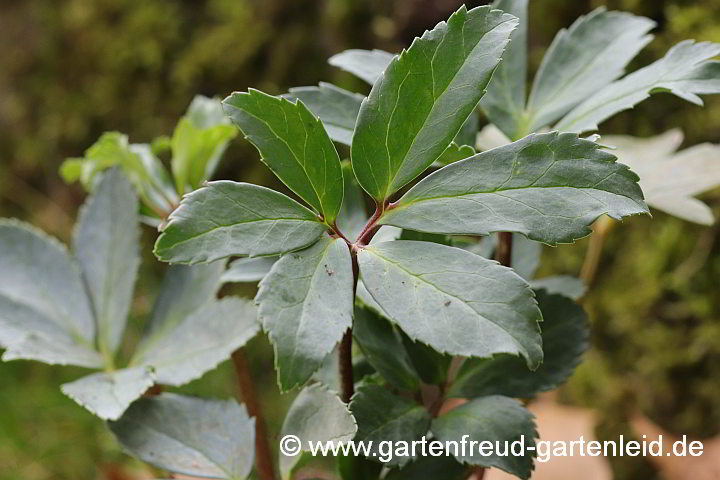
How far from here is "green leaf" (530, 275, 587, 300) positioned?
66cm

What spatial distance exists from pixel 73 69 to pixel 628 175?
5.16ft

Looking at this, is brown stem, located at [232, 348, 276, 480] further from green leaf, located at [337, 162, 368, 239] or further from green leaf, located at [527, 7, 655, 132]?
green leaf, located at [527, 7, 655, 132]

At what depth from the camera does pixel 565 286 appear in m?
0.68

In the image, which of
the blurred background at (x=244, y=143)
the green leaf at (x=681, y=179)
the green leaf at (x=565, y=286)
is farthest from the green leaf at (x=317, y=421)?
the blurred background at (x=244, y=143)

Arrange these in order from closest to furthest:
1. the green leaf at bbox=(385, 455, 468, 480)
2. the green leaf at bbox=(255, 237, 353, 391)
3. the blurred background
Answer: the green leaf at bbox=(255, 237, 353, 391) < the green leaf at bbox=(385, 455, 468, 480) < the blurred background

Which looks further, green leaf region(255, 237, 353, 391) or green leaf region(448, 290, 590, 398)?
green leaf region(448, 290, 590, 398)

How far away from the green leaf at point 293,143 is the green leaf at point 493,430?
194 millimetres

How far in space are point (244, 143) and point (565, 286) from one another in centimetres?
98

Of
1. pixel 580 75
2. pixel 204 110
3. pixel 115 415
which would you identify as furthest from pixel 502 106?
pixel 115 415

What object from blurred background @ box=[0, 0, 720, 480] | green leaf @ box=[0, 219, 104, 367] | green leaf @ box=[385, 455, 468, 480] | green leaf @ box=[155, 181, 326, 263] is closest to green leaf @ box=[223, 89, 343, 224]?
green leaf @ box=[155, 181, 326, 263]

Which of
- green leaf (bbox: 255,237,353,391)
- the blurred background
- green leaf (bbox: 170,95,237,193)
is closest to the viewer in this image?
green leaf (bbox: 255,237,353,391)

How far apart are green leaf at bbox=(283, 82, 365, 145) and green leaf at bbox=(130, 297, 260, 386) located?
18 cm

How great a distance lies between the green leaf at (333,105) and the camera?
0.59 metres

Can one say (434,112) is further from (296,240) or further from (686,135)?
(686,135)
